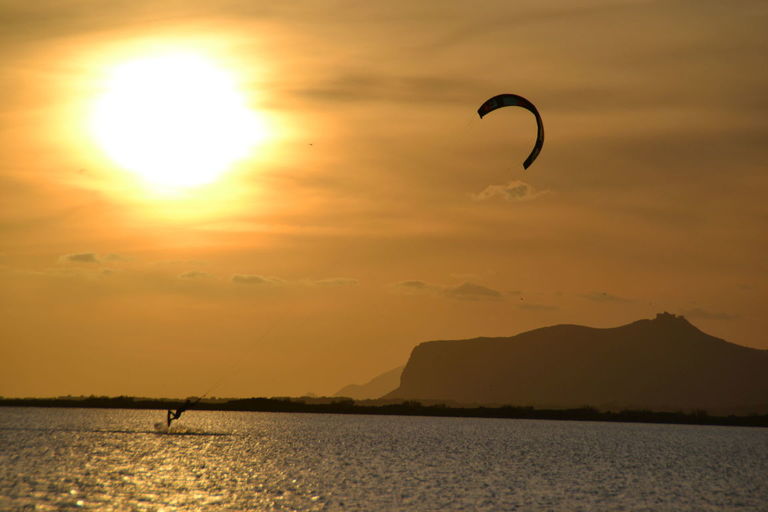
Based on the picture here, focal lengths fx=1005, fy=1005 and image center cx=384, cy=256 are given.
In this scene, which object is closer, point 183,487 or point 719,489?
point 183,487

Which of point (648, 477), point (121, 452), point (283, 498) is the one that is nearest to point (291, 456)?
point (121, 452)

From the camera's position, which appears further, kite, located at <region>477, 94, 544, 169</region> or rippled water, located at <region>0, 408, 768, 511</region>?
kite, located at <region>477, 94, 544, 169</region>

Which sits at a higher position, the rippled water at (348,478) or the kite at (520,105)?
the kite at (520,105)

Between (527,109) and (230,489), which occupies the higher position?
(527,109)

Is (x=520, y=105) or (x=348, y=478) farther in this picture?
(x=348, y=478)

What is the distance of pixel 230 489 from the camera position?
49.4 meters

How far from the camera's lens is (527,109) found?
163ft

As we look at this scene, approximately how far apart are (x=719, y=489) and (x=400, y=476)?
63.7 ft

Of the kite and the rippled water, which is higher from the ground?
the kite

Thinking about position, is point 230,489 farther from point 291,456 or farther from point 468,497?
point 291,456

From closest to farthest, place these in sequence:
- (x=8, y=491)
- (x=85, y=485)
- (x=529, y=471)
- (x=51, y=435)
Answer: (x=8, y=491)
(x=85, y=485)
(x=529, y=471)
(x=51, y=435)

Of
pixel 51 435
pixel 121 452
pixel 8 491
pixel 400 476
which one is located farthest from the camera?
pixel 51 435

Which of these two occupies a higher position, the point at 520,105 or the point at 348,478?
the point at 520,105

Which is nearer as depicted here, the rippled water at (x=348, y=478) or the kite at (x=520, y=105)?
the rippled water at (x=348, y=478)
